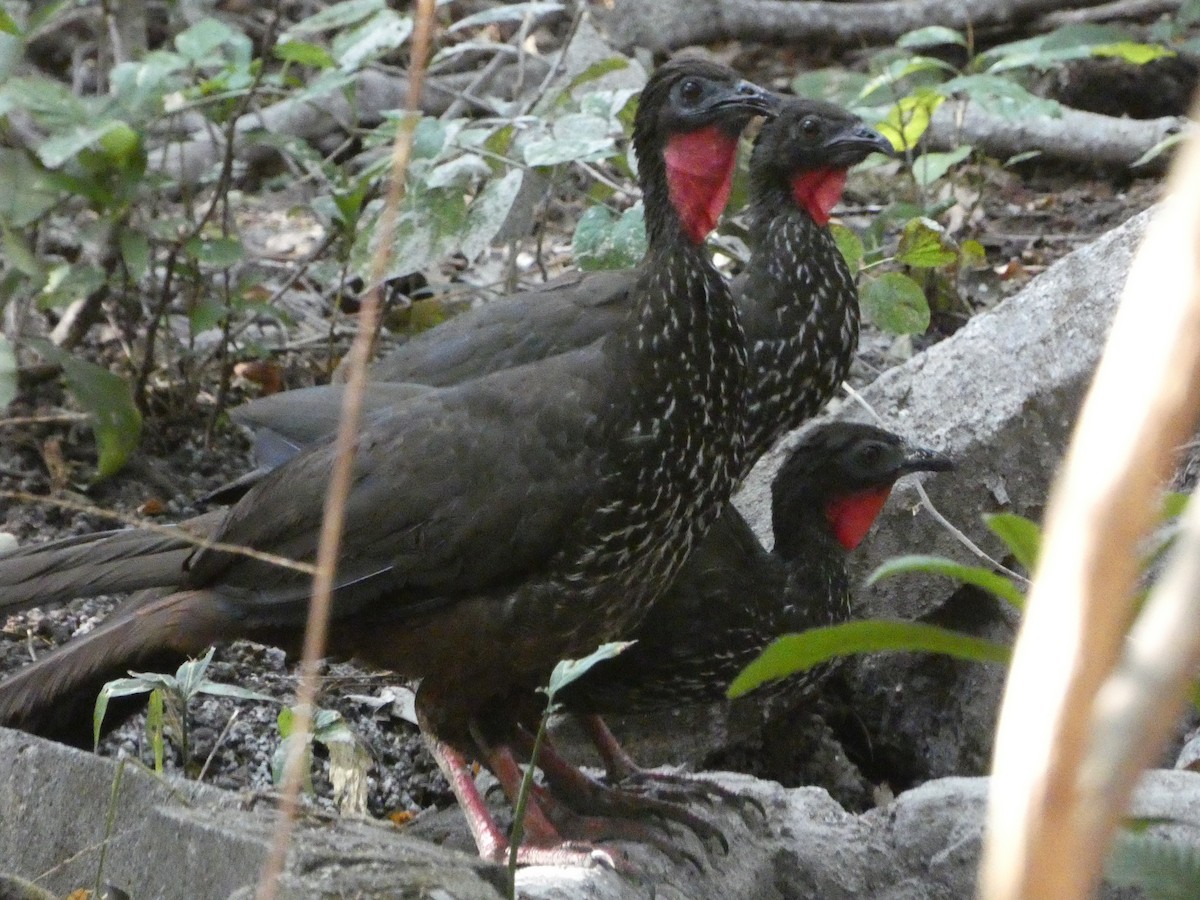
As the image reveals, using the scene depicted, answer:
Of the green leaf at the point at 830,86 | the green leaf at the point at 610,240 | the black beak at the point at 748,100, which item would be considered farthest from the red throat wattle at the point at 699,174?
the green leaf at the point at 830,86

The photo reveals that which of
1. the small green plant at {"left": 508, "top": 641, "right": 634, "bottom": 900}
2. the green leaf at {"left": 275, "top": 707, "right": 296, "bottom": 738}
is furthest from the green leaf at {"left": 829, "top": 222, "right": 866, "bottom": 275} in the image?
the small green plant at {"left": 508, "top": 641, "right": 634, "bottom": 900}

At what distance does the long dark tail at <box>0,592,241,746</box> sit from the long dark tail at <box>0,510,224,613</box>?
0.07 meters

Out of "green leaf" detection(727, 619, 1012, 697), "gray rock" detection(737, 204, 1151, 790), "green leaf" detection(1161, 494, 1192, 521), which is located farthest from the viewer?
"gray rock" detection(737, 204, 1151, 790)

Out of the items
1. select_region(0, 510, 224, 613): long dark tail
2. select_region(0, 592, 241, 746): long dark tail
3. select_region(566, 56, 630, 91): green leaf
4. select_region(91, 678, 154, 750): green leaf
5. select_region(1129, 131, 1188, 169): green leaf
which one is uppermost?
select_region(566, 56, 630, 91): green leaf

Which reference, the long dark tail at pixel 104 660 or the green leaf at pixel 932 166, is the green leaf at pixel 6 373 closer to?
the long dark tail at pixel 104 660

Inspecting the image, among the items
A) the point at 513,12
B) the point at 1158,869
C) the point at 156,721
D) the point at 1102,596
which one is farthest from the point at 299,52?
the point at 1102,596

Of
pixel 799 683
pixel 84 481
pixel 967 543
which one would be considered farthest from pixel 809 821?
pixel 84 481

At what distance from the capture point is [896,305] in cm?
479

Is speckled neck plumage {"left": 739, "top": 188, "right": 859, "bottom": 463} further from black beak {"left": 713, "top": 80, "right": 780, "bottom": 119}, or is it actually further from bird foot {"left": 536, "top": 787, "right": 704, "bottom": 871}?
bird foot {"left": 536, "top": 787, "right": 704, "bottom": 871}

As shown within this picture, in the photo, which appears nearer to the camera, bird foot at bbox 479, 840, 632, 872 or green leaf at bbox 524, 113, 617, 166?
bird foot at bbox 479, 840, 632, 872

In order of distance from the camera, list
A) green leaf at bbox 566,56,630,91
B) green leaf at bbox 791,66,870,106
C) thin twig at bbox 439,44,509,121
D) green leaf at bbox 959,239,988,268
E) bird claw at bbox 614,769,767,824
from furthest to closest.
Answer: green leaf at bbox 791,66,870,106 → thin twig at bbox 439,44,509,121 → green leaf at bbox 959,239,988,268 → green leaf at bbox 566,56,630,91 → bird claw at bbox 614,769,767,824

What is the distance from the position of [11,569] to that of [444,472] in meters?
0.97

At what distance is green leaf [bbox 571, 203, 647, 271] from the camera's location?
14.5ft

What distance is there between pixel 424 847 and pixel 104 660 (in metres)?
1.10
